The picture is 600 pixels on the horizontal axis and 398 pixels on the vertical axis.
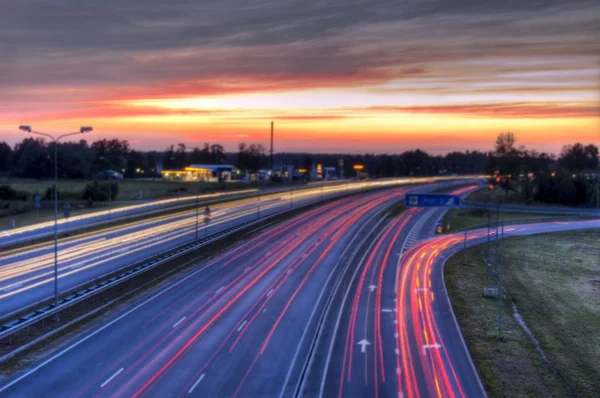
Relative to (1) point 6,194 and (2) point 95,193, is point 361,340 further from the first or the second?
(1) point 6,194

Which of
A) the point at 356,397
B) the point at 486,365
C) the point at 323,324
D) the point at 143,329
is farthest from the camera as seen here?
the point at 323,324

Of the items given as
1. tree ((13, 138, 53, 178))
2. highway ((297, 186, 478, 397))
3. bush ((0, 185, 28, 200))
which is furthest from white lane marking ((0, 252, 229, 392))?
tree ((13, 138, 53, 178))

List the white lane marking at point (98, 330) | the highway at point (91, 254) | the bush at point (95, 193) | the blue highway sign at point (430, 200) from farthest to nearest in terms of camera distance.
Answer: the bush at point (95, 193) → the blue highway sign at point (430, 200) → the highway at point (91, 254) → the white lane marking at point (98, 330)

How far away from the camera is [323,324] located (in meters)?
30.5

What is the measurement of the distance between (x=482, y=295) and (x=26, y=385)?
28815 mm

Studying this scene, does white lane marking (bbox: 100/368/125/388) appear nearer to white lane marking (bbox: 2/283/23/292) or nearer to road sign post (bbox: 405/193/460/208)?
white lane marking (bbox: 2/283/23/292)

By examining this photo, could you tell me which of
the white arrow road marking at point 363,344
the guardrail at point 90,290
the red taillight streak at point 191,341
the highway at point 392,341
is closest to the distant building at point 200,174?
the guardrail at point 90,290

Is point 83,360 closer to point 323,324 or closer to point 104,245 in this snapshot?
point 323,324

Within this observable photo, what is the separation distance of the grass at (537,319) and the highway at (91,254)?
23404 mm

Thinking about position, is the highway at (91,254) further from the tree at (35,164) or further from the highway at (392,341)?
the tree at (35,164)

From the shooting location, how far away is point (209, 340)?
88.8 feet

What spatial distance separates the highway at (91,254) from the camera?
3344cm

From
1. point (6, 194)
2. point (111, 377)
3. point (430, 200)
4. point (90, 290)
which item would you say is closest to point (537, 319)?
point (430, 200)

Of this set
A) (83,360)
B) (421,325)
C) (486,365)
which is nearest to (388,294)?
(421,325)
